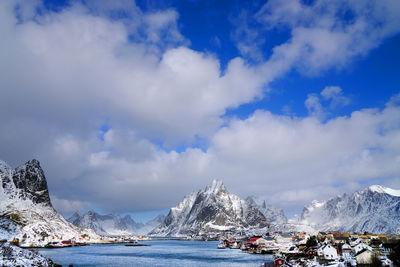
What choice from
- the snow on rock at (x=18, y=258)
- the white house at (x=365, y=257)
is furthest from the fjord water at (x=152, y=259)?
the white house at (x=365, y=257)

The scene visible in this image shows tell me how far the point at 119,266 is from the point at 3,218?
417ft

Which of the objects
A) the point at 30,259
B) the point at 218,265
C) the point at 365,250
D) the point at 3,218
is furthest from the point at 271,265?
the point at 3,218

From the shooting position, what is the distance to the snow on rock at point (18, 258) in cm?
6238

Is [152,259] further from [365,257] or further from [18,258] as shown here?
[365,257]

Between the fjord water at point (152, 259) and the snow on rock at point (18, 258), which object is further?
the fjord water at point (152, 259)

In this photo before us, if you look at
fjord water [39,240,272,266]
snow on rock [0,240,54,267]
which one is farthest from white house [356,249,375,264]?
snow on rock [0,240,54,267]

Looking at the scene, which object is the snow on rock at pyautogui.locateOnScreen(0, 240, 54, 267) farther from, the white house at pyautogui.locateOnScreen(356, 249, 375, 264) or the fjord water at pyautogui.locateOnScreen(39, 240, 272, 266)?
the white house at pyautogui.locateOnScreen(356, 249, 375, 264)

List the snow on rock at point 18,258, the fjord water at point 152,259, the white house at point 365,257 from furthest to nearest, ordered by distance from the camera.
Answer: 1. the fjord water at point 152,259
2. the white house at point 365,257
3. the snow on rock at point 18,258

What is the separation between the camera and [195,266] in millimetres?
91875

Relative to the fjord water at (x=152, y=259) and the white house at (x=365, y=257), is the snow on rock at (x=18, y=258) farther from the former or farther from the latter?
the white house at (x=365, y=257)

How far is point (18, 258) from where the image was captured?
65.6 meters

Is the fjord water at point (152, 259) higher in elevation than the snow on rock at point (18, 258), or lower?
lower

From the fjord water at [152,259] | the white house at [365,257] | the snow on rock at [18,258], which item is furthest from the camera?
the fjord water at [152,259]

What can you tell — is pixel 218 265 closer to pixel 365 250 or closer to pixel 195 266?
pixel 195 266
